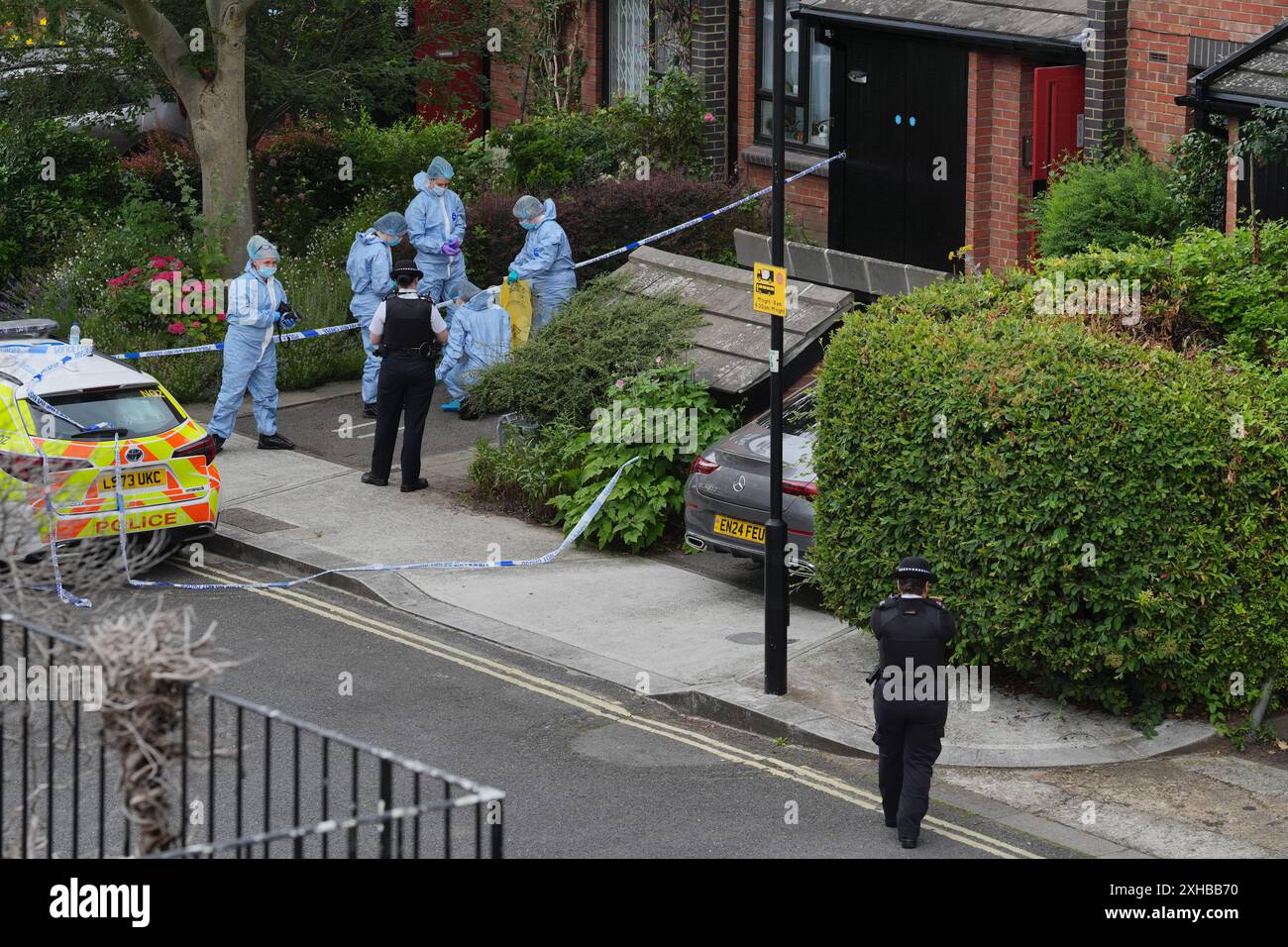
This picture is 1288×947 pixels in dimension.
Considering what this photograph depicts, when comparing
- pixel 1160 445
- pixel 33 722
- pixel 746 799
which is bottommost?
pixel 746 799

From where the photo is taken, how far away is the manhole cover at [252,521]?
14172mm

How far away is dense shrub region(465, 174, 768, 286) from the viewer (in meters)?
19.2

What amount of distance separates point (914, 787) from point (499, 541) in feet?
18.4

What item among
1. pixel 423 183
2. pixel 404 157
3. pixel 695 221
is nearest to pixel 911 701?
pixel 423 183

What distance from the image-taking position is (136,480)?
1274 cm

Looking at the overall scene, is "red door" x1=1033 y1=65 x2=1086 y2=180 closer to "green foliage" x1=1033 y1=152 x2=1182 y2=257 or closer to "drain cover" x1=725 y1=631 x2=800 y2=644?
"green foliage" x1=1033 y1=152 x2=1182 y2=257

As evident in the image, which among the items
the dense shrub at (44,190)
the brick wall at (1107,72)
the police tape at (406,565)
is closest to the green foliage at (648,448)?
the police tape at (406,565)

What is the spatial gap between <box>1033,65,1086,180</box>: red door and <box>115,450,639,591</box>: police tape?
19.6 feet

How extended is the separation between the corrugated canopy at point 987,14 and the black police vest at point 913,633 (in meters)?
9.31

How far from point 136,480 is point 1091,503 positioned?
21.2ft

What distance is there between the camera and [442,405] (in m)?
17.7

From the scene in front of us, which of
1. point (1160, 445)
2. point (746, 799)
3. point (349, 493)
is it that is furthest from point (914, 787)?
point (349, 493)

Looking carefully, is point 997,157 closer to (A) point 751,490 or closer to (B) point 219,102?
(A) point 751,490
